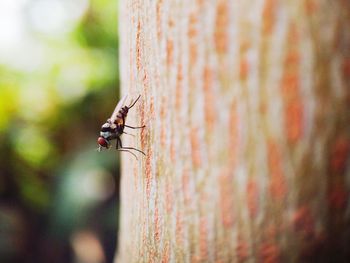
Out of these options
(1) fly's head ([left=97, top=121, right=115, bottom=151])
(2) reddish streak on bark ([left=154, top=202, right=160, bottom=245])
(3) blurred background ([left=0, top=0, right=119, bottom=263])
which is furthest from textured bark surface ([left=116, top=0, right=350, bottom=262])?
(3) blurred background ([left=0, top=0, right=119, bottom=263])

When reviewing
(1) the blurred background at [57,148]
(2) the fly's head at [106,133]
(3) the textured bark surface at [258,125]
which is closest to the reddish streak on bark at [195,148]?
(3) the textured bark surface at [258,125]

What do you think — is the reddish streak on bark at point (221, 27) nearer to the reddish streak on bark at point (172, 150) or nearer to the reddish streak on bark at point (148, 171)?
the reddish streak on bark at point (172, 150)

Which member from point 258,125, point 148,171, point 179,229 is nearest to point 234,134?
point 258,125

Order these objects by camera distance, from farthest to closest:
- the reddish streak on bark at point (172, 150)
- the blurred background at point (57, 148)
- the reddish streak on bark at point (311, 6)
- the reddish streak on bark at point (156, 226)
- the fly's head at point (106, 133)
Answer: the blurred background at point (57, 148) < the fly's head at point (106, 133) < the reddish streak on bark at point (156, 226) < the reddish streak on bark at point (172, 150) < the reddish streak on bark at point (311, 6)

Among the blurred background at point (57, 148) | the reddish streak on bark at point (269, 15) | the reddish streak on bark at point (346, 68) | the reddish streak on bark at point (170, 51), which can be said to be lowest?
the blurred background at point (57, 148)

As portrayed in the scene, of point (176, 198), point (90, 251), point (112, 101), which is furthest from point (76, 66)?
point (176, 198)
